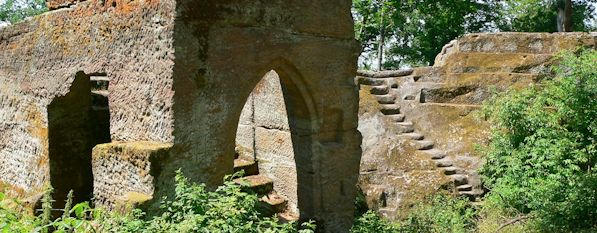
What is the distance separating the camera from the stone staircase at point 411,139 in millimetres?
8883

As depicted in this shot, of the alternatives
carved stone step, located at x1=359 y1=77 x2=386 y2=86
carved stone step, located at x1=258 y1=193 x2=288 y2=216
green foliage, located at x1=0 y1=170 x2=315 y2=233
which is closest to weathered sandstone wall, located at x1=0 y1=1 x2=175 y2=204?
green foliage, located at x1=0 y1=170 x2=315 y2=233

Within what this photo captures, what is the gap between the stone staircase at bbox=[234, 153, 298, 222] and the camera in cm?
670

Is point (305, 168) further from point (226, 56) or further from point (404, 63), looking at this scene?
point (404, 63)

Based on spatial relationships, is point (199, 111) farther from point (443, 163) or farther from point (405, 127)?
point (405, 127)

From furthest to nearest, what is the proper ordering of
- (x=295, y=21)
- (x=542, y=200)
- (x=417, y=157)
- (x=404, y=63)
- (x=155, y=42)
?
(x=404, y=63) → (x=417, y=157) → (x=542, y=200) → (x=295, y=21) → (x=155, y=42)

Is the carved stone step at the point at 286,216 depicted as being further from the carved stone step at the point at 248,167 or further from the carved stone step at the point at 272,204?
the carved stone step at the point at 248,167

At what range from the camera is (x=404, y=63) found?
30.5 metres

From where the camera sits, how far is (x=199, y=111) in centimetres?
471

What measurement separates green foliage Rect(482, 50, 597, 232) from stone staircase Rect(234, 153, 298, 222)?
320 cm

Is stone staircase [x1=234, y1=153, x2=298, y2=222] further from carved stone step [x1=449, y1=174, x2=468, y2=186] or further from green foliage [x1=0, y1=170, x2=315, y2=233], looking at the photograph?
carved stone step [x1=449, y1=174, x2=468, y2=186]

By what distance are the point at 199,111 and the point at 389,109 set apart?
6.50 metres

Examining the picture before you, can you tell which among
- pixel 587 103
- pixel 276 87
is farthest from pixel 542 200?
pixel 276 87

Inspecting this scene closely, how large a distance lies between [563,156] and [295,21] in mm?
4681

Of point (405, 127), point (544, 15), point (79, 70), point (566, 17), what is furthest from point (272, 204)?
point (544, 15)
